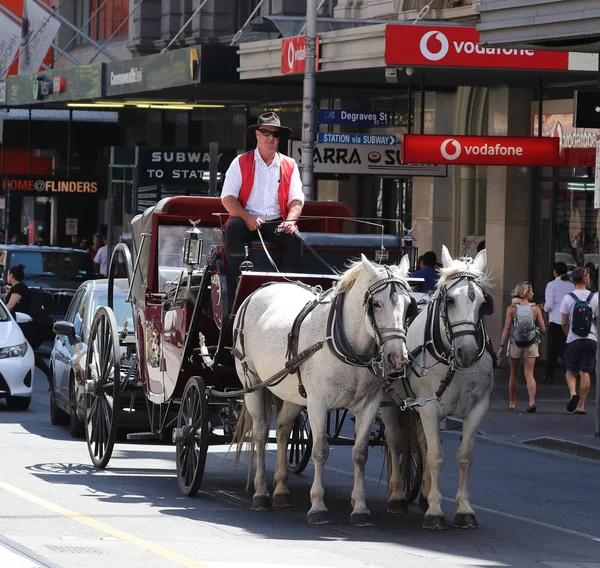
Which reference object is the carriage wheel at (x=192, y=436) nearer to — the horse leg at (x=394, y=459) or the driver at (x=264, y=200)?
the driver at (x=264, y=200)

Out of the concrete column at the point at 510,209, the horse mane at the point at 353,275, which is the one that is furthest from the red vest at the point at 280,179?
the concrete column at the point at 510,209

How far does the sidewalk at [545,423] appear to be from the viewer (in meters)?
Answer: 17.2

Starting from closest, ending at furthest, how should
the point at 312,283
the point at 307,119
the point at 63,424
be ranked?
1. the point at 312,283
2. the point at 63,424
3. the point at 307,119

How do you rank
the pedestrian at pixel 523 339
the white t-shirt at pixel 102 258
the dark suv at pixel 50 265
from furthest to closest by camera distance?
the white t-shirt at pixel 102 258 → the dark suv at pixel 50 265 → the pedestrian at pixel 523 339

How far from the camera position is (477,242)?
91.4ft

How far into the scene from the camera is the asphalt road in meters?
9.59

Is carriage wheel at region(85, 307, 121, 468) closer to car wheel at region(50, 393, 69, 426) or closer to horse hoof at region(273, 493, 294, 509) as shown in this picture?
horse hoof at region(273, 493, 294, 509)

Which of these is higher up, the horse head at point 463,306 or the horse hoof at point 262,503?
the horse head at point 463,306

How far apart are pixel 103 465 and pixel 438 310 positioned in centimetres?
409

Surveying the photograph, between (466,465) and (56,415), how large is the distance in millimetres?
7839

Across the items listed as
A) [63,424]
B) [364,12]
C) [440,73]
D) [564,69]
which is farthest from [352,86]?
[63,424]

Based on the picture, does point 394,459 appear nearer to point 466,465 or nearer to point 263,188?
point 466,465

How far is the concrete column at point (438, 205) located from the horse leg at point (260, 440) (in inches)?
678

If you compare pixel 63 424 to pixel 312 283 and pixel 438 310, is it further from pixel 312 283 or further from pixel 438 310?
pixel 438 310
